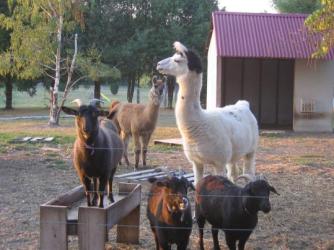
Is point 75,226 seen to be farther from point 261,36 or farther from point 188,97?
point 261,36

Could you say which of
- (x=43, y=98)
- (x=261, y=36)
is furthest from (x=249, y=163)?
(x=43, y=98)

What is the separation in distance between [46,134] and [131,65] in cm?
1831

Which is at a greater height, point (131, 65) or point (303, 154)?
point (131, 65)

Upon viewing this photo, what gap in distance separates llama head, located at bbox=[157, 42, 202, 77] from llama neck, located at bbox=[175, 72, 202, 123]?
8cm

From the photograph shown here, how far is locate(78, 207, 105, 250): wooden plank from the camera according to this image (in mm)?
5398

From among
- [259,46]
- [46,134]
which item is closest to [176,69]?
[46,134]

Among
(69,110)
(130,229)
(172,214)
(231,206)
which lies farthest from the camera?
(130,229)

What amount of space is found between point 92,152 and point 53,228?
0.86 metres

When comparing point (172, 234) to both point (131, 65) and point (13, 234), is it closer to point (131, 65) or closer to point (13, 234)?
point (13, 234)

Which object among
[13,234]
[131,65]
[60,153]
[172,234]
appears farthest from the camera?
[131,65]

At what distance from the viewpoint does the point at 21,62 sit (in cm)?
2275

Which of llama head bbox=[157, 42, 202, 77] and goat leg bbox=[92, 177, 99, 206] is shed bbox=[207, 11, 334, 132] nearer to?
llama head bbox=[157, 42, 202, 77]

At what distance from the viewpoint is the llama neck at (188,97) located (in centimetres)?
708

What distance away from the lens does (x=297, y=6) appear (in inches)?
1473
